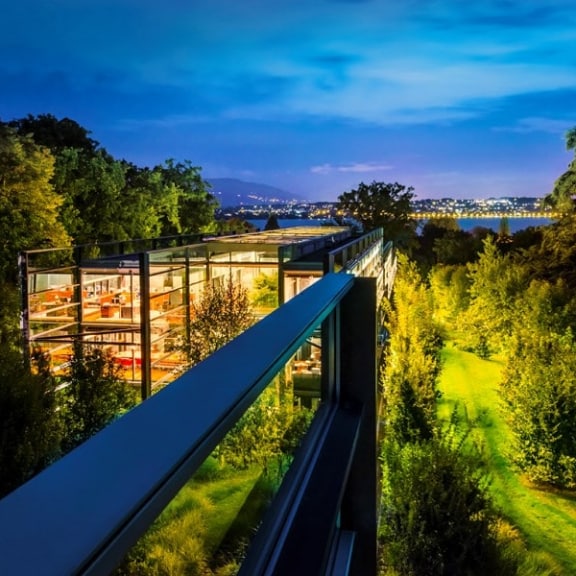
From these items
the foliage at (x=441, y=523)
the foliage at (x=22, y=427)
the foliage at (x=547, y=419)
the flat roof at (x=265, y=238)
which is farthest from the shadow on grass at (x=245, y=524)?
the flat roof at (x=265, y=238)

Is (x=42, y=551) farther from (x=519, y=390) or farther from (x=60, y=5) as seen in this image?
(x=60, y=5)

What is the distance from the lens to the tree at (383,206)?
5197cm

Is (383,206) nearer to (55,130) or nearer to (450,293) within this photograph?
(450,293)

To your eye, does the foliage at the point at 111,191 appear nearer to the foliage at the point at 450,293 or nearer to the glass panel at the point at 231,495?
the foliage at the point at 450,293

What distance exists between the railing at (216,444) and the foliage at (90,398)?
25.8 ft

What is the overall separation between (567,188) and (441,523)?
566 inches

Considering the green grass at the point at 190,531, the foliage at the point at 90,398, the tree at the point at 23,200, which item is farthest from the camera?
the tree at the point at 23,200

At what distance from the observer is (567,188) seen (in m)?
20.0

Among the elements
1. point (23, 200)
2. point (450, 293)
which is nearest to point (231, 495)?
point (23, 200)

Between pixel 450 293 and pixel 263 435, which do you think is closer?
pixel 263 435

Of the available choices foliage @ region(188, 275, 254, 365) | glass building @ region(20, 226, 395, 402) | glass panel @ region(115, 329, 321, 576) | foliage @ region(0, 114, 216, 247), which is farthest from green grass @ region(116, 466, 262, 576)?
foliage @ region(0, 114, 216, 247)

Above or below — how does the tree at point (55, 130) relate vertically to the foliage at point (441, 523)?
above

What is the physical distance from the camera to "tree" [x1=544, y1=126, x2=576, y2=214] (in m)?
19.8

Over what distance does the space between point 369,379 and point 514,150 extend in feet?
323
